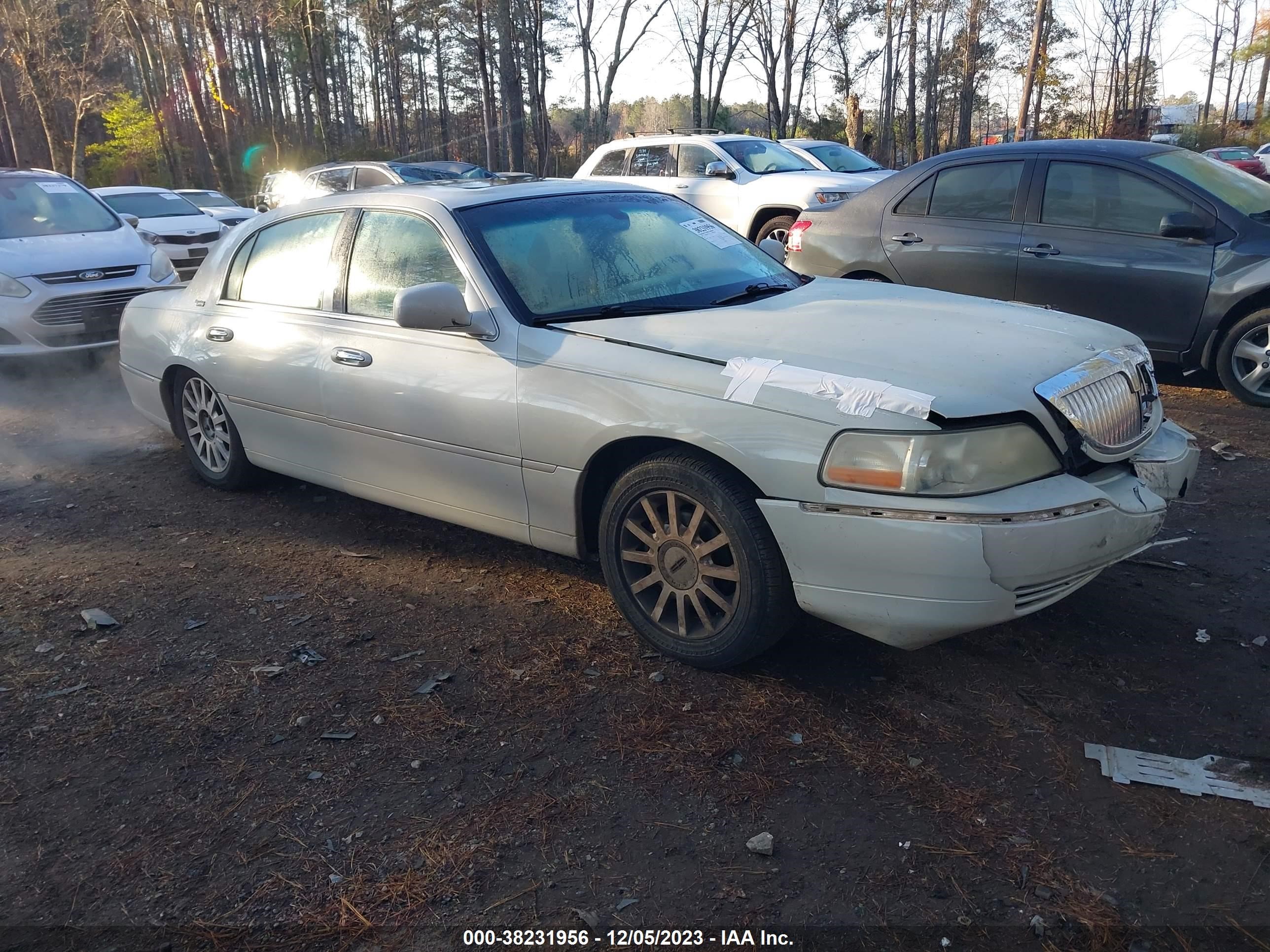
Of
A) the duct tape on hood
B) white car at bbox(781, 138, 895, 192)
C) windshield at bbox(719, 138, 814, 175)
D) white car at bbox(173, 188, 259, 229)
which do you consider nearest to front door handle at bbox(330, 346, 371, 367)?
the duct tape on hood

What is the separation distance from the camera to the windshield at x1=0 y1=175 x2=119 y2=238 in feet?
30.3

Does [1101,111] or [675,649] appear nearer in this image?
[675,649]

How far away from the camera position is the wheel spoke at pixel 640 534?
3457mm

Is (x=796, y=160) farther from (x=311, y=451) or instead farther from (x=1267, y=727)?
(x=1267, y=727)

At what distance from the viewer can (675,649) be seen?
346 cm

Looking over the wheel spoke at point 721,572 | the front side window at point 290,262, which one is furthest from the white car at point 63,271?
the wheel spoke at point 721,572

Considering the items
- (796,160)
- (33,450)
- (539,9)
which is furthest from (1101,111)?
(33,450)

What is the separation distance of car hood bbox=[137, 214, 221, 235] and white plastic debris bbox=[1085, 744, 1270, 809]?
48.5 ft

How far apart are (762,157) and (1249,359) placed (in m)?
7.26

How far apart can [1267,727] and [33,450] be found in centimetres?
702

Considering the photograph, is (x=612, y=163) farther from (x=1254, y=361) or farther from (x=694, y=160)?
(x=1254, y=361)

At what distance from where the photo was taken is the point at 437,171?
54.2 ft

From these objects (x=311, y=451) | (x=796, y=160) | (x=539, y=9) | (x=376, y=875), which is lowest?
(x=376, y=875)

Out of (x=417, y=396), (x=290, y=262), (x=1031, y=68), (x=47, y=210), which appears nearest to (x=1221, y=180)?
(x=417, y=396)
